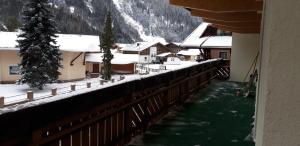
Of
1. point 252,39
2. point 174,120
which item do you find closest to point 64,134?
point 174,120

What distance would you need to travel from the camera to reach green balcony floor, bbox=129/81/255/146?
5.07 m

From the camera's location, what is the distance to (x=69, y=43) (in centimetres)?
3114

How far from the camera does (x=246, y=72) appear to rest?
581 inches

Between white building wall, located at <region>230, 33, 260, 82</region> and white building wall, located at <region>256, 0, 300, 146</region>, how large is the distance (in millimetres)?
13174

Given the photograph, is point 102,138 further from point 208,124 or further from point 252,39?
point 252,39

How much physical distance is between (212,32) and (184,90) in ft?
48.9

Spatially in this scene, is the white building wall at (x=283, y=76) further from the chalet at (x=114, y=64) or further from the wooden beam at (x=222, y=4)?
the chalet at (x=114, y=64)

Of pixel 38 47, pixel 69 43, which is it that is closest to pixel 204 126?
pixel 38 47

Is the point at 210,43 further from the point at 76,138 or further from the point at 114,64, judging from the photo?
the point at 114,64

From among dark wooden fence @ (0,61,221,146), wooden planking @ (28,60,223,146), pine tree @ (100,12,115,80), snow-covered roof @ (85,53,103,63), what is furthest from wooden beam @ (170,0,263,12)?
snow-covered roof @ (85,53,103,63)

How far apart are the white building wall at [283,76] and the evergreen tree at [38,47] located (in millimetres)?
27533

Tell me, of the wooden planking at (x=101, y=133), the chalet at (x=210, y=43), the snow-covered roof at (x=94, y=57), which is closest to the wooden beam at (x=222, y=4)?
the wooden planking at (x=101, y=133)

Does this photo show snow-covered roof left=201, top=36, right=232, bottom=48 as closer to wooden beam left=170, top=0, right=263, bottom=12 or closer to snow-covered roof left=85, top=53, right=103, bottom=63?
wooden beam left=170, top=0, right=263, bottom=12

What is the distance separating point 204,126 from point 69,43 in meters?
26.9
